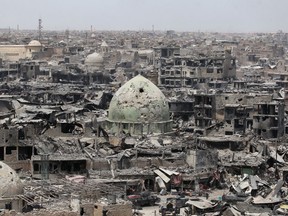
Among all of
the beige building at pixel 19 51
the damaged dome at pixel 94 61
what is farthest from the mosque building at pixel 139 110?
the beige building at pixel 19 51

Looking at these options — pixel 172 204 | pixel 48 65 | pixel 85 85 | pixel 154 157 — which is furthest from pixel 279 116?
pixel 48 65

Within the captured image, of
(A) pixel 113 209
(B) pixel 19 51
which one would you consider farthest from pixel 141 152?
(B) pixel 19 51

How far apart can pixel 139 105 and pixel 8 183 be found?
1458 centimetres

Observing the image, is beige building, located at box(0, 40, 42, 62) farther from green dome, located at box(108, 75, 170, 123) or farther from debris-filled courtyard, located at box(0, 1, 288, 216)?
green dome, located at box(108, 75, 170, 123)

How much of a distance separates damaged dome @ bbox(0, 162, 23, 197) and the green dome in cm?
1413

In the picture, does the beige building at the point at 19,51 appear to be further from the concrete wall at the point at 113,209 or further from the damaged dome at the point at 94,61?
the concrete wall at the point at 113,209

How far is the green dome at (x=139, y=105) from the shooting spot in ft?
127

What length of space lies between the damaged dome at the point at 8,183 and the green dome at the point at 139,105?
14135mm

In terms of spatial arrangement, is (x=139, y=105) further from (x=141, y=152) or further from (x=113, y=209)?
(x=113, y=209)

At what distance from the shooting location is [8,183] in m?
24.7

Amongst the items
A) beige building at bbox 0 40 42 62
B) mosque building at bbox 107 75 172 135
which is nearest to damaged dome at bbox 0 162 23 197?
mosque building at bbox 107 75 172 135

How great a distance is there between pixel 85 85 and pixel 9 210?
4597 cm

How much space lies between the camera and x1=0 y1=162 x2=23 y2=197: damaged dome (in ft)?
80.5

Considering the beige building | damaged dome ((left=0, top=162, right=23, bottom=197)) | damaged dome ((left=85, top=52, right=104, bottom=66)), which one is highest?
damaged dome ((left=0, top=162, right=23, bottom=197))
